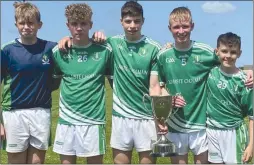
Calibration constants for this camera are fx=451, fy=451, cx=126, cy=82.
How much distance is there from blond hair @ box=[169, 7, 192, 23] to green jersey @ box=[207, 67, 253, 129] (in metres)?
0.68

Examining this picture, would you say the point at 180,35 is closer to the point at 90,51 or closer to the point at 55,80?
the point at 90,51

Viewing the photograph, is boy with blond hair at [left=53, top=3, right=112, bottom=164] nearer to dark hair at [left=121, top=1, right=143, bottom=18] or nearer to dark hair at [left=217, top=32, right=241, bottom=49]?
dark hair at [left=121, top=1, right=143, bottom=18]

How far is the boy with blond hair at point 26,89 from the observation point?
532 centimetres

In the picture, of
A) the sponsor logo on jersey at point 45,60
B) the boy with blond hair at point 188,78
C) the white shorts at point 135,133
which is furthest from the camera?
the sponsor logo on jersey at point 45,60

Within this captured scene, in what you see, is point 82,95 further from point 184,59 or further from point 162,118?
point 184,59

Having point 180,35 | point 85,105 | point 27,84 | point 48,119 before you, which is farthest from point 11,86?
point 180,35

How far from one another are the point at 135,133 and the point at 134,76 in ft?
2.18

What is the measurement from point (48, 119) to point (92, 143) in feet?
2.18

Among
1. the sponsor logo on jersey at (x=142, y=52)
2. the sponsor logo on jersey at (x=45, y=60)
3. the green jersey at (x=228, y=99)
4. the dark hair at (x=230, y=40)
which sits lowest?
the green jersey at (x=228, y=99)

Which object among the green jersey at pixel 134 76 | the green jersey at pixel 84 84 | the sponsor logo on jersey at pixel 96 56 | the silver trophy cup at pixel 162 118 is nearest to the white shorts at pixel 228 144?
the silver trophy cup at pixel 162 118

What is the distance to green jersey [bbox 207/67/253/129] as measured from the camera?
4.98m

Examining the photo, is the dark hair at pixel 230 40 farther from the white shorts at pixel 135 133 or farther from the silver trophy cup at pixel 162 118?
the white shorts at pixel 135 133

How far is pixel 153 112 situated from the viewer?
5.20 m

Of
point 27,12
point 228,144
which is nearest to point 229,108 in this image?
point 228,144
